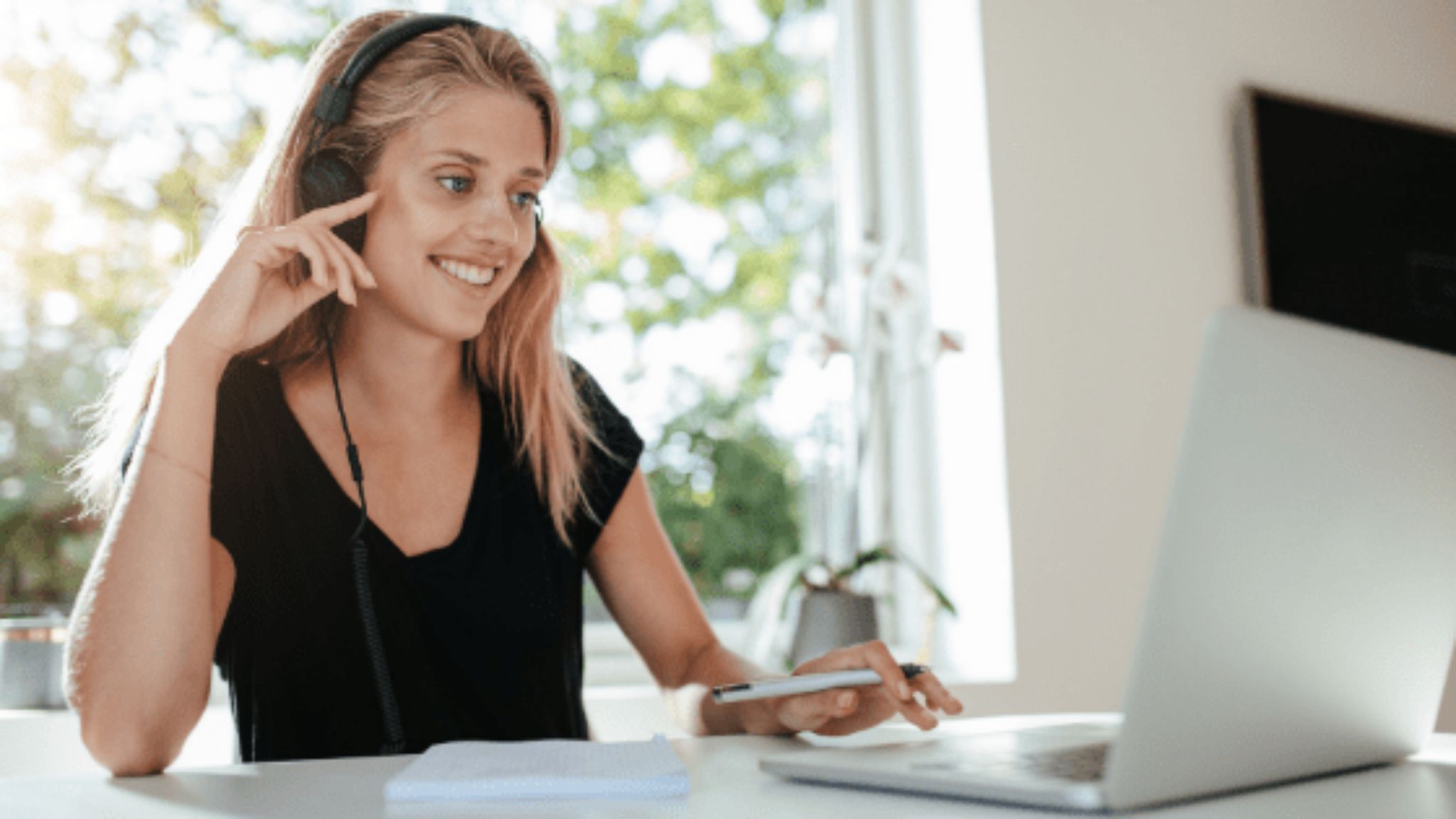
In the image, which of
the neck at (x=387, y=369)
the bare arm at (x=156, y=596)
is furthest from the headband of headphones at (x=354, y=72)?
the bare arm at (x=156, y=596)

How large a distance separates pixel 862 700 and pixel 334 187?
2.46ft

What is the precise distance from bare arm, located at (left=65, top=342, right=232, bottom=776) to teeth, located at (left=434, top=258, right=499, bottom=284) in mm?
356

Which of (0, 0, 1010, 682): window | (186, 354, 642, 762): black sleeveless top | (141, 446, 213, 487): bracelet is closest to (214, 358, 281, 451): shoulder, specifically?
(186, 354, 642, 762): black sleeveless top

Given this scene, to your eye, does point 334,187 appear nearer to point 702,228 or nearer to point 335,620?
point 335,620

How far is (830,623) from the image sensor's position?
1794mm

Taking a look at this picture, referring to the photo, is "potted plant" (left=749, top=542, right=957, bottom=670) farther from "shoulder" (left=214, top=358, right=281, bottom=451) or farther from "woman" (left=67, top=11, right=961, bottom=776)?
"shoulder" (left=214, top=358, right=281, bottom=451)

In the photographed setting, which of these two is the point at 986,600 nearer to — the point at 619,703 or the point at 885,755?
the point at 619,703

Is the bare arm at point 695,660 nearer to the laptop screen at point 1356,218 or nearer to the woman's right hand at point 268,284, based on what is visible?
the woman's right hand at point 268,284

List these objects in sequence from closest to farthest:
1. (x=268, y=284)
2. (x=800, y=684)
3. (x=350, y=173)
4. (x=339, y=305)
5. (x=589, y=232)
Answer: (x=800, y=684)
(x=268, y=284)
(x=350, y=173)
(x=339, y=305)
(x=589, y=232)

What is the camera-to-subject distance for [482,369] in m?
1.47

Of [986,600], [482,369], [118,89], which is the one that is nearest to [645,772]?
[482,369]

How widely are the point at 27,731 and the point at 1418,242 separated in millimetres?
2748

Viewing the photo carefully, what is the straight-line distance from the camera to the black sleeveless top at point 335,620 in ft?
3.96

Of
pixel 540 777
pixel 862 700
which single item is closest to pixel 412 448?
pixel 862 700
